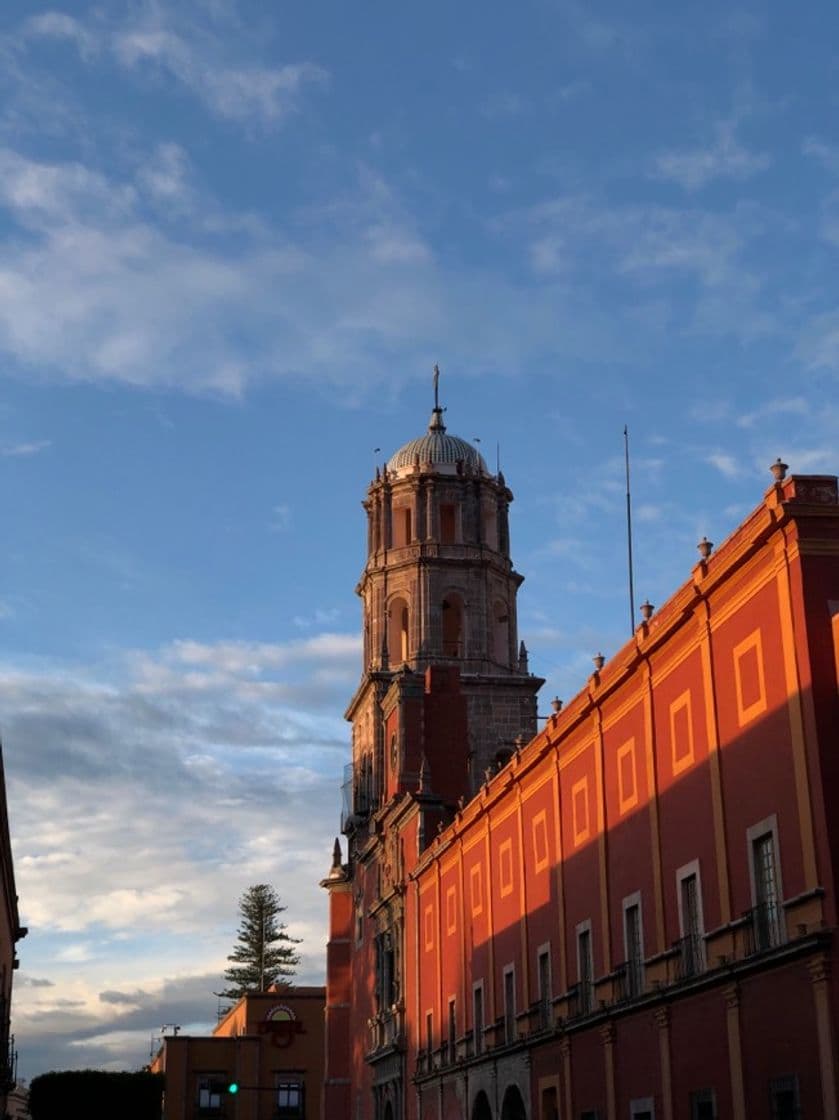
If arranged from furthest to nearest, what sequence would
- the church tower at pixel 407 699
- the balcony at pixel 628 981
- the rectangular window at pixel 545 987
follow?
the church tower at pixel 407 699 → the rectangular window at pixel 545 987 → the balcony at pixel 628 981

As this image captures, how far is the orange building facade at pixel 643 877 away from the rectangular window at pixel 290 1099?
23.1m

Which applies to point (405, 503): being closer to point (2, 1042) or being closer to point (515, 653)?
point (515, 653)

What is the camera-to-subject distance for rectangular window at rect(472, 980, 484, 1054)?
4531 cm

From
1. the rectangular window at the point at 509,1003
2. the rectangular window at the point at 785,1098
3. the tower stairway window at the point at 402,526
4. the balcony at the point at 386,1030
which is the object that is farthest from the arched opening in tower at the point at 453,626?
the rectangular window at the point at 785,1098

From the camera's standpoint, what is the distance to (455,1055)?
48.2 metres

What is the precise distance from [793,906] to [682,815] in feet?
18.9

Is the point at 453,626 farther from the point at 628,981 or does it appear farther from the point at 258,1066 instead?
the point at 628,981

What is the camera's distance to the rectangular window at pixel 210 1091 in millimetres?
85125

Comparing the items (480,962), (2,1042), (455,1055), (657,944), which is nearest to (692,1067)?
(657,944)

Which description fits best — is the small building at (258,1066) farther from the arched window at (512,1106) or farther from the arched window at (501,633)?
the arched window at (512,1106)

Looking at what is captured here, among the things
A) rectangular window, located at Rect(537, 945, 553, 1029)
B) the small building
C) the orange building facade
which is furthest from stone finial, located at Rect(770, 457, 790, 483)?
the small building

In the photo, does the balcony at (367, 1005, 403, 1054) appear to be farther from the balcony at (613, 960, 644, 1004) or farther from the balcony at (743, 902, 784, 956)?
the balcony at (743, 902, 784, 956)

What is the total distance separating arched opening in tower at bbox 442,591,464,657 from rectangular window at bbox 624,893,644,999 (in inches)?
1467

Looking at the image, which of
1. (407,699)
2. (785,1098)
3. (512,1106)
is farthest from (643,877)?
(407,699)
